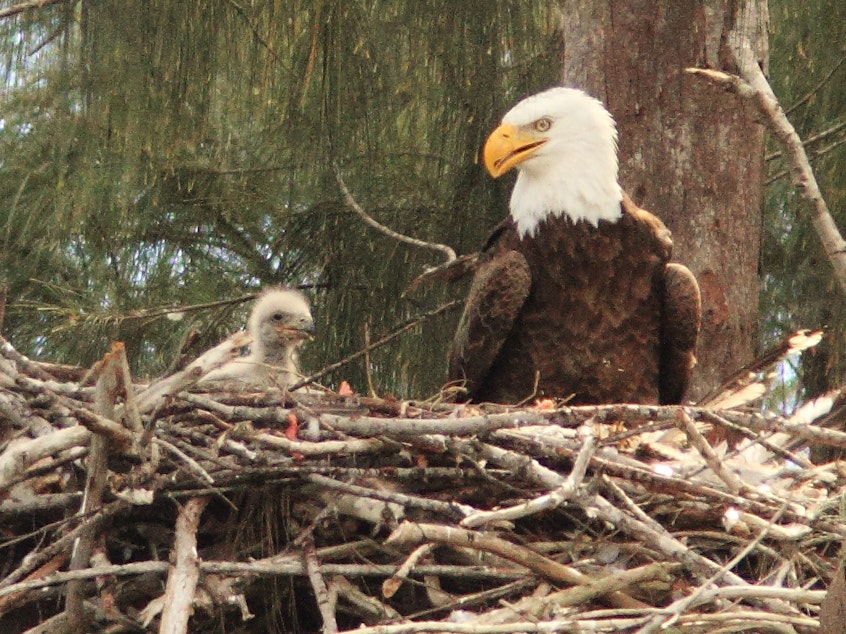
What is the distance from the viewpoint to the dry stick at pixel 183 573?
3033 millimetres

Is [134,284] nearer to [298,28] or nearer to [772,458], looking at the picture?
[298,28]

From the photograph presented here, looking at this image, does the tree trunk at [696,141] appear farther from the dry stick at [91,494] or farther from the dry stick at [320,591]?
the dry stick at [91,494]

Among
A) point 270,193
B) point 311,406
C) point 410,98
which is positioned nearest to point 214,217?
point 270,193

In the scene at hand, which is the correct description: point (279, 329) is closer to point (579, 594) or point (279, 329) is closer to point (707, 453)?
point (579, 594)

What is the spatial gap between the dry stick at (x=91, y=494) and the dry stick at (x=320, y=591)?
47cm

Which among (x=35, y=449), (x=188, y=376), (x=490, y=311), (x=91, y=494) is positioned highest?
(x=490, y=311)

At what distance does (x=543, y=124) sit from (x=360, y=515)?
1767 mm

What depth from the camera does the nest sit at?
3195 millimetres

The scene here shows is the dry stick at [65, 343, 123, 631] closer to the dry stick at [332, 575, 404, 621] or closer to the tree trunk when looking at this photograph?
the dry stick at [332, 575, 404, 621]

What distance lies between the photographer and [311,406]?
144 inches

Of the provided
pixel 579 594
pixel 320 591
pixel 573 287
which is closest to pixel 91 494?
pixel 320 591

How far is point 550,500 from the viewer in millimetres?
2842

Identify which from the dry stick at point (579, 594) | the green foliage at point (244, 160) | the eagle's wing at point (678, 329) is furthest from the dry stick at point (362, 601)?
the green foliage at point (244, 160)

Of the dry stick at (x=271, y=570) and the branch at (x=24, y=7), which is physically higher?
the branch at (x=24, y=7)
